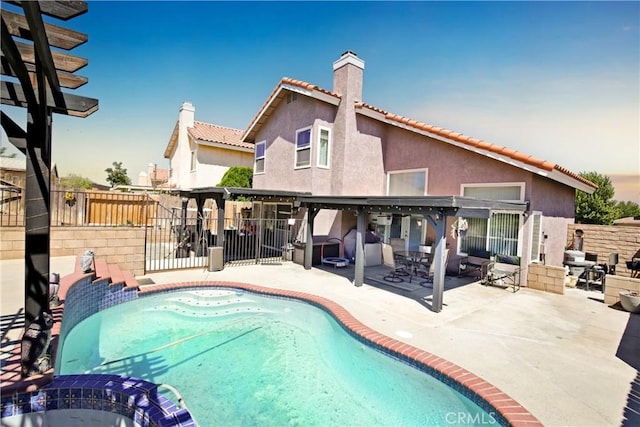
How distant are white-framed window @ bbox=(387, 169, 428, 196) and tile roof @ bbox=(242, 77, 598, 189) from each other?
6.79 feet

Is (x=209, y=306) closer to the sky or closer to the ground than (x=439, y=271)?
closer to the ground

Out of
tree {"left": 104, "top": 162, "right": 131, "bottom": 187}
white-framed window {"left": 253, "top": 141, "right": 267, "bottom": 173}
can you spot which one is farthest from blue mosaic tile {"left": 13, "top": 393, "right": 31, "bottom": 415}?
tree {"left": 104, "top": 162, "right": 131, "bottom": 187}

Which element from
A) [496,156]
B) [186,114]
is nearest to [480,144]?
[496,156]

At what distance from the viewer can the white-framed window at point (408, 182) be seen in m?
14.9

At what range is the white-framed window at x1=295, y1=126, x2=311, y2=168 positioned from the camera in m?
16.1

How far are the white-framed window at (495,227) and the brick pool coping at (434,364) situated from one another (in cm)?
760

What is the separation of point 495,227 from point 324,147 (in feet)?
28.3

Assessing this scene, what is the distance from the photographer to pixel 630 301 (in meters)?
9.25

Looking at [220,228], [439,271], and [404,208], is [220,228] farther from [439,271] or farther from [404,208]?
[439,271]

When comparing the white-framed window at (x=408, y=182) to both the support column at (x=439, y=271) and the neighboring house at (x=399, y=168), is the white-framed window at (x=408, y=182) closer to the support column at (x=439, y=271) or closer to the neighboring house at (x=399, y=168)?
the neighboring house at (x=399, y=168)

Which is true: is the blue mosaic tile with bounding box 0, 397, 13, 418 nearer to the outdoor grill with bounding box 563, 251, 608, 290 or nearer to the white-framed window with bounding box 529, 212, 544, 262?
the white-framed window with bounding box 529, 212, 544, 262

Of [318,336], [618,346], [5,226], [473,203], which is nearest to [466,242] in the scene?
[473,203]

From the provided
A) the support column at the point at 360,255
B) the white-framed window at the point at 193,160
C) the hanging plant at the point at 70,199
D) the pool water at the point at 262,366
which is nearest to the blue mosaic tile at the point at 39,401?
the pool water at the point at 262,366

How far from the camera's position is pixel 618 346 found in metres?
6.87
